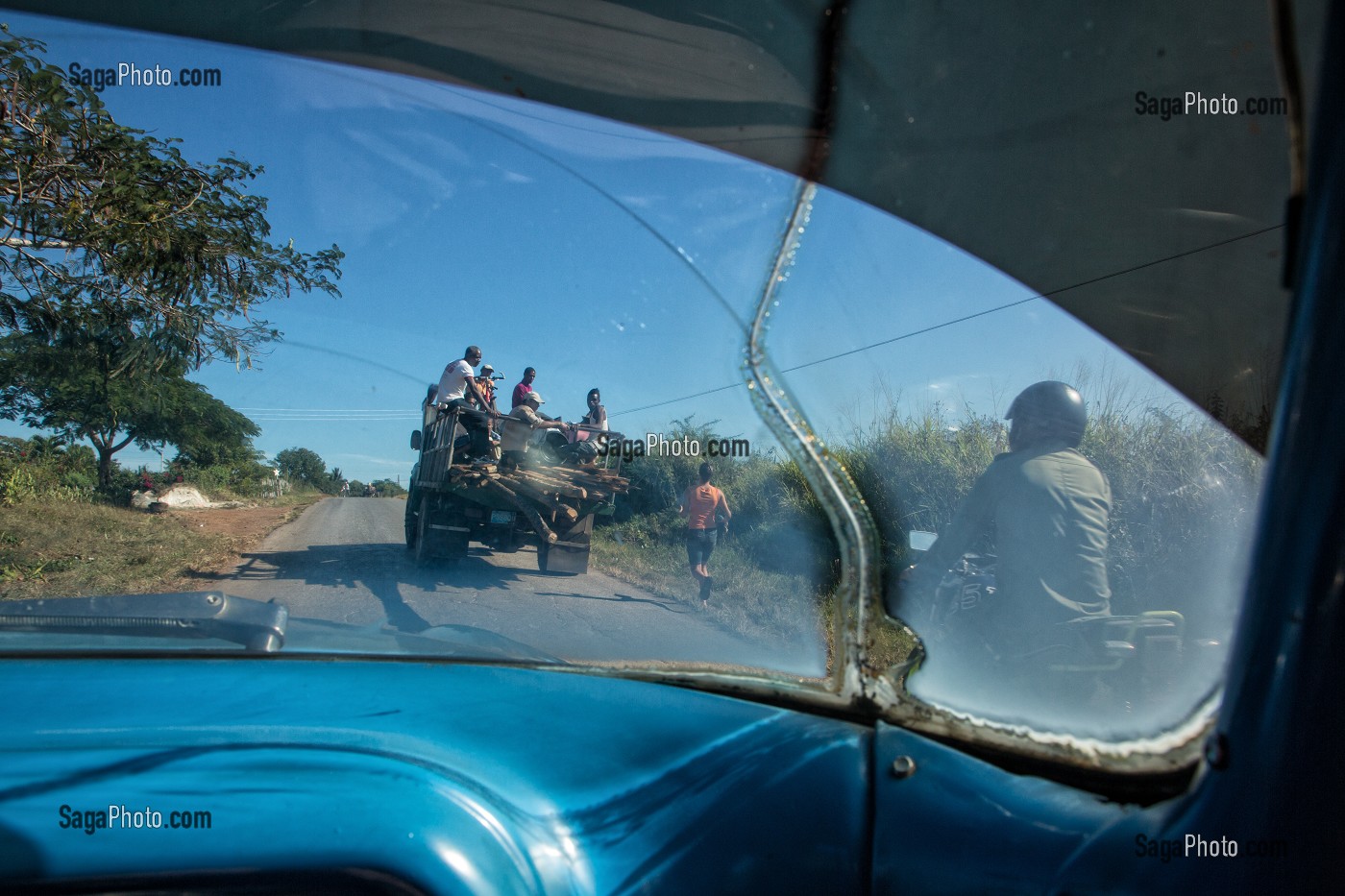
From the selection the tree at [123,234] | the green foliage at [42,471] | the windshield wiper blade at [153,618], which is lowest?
the windshield wiper blade at [153,618]

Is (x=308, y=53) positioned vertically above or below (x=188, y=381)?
above

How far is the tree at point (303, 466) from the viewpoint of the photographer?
188 cm

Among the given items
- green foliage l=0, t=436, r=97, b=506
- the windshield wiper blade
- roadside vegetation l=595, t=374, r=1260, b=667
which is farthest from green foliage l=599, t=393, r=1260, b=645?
green foliage l=0, t=436, r=97, b=506

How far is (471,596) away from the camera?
212cm

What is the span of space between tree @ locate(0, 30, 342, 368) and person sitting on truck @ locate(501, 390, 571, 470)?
51 cm

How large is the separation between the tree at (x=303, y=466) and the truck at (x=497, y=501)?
0.22m

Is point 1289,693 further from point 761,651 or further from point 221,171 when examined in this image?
point 221,171

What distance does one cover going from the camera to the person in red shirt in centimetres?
183

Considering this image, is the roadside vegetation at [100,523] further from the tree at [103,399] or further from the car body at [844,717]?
the car body at [844,717]

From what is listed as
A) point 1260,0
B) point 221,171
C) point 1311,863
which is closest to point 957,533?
point 1311,863

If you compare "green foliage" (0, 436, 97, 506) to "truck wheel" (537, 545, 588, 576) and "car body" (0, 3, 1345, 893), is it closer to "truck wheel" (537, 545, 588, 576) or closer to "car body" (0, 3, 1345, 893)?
"car body" (0, 3, 1345, 893)

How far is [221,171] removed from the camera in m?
1.82

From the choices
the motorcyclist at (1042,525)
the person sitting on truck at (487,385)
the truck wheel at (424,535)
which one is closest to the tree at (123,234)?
the person sitting on truck at (487,385)

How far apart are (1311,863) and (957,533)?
748mm
